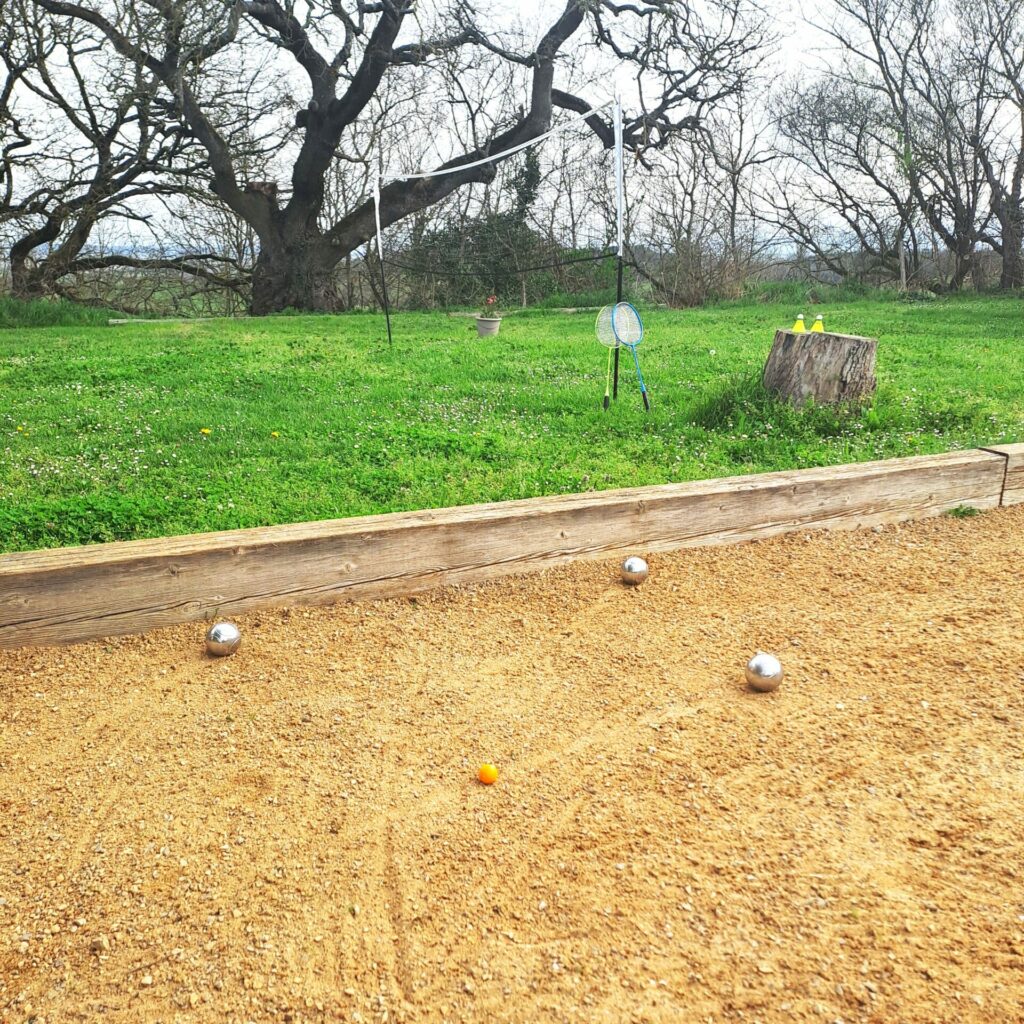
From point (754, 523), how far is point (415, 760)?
2084 mm

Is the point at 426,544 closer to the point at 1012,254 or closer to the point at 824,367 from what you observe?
the point at 824,367

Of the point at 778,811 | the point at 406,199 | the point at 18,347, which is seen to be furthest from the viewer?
the point at 406,199

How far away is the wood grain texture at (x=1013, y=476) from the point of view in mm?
4059

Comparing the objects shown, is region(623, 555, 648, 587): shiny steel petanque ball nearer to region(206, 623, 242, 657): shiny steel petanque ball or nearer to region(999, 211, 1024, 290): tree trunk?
region(206, 623, 242, 657): shiny steel petanque ball

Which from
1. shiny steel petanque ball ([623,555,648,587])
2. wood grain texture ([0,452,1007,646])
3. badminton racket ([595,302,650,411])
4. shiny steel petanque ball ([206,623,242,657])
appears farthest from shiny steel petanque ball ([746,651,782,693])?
badminton racket ([595,302,650,411])

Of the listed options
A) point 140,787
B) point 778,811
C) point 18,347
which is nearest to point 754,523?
point 778,811

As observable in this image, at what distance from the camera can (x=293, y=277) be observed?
1662 cm

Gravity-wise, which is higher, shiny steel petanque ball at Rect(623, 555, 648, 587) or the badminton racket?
the badminton racket

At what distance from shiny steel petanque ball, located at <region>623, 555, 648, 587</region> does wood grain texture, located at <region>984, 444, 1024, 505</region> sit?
2.16 metres

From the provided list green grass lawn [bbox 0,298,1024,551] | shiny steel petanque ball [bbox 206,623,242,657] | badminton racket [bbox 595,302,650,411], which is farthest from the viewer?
badminton racket [bbox 595,302,650,411]

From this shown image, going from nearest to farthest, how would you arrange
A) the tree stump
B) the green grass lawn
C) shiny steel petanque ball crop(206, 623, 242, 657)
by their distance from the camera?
shiny steel petanque ball crop(206, 623, 242, 657) < the green grass lawn < the tree stump

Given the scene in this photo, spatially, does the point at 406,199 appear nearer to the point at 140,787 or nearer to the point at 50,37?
the point at 50,37

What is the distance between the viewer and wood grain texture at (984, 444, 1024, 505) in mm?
4059

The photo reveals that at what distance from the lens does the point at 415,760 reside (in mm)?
2191
